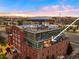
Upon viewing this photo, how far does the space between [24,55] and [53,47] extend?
8.44m

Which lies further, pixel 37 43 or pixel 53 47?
pixel 53 47

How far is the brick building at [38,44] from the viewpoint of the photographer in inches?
1298

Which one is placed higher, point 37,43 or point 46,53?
point 37,43

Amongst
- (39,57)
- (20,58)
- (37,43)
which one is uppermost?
(37,43)

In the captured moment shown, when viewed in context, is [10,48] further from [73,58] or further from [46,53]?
[73,58]

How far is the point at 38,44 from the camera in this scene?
108ft

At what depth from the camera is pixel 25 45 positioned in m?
36.8

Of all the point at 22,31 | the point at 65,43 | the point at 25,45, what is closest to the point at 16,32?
the point at 22,31

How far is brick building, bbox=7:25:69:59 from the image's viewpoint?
32969 mm

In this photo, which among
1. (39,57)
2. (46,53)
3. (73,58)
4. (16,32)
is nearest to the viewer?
(39,57)

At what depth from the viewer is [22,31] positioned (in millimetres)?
38688

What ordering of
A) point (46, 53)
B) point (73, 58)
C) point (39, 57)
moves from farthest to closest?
point (73, 58)
point (46, 53)
point (39, 57)

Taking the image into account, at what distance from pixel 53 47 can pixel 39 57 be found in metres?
6.19

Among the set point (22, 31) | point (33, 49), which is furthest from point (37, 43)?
point (22, 31)
